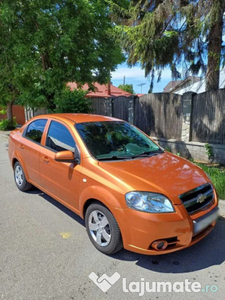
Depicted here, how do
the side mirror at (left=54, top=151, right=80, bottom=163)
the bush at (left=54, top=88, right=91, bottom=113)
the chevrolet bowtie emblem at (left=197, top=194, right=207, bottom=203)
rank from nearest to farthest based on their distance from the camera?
1. the chevrolet bowtie emblem at (left=197, top=194, right=207, bottom=203)
2. the side mirror at (left=54, top=151, right=80, bottom=163)
3. the bush at (left=54, top=88, right=91, bottom=113)

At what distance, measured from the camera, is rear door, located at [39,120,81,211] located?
123 inches

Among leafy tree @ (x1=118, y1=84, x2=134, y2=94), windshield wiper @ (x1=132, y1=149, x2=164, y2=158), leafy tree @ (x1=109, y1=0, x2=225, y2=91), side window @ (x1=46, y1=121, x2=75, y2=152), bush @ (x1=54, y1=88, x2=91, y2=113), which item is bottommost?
windshield wiper @ (x1=132, y1=149, x2=164, y2=158)

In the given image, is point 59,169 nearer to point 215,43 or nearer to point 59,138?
point 59,138

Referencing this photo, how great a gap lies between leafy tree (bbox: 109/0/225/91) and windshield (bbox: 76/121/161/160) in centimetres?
349

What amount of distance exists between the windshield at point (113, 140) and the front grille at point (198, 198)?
0.98 metres

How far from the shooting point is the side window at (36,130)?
405cm

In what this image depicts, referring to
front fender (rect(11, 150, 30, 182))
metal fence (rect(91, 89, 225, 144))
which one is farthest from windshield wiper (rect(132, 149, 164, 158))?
metal fence (rect(91, 89, 225, 144))

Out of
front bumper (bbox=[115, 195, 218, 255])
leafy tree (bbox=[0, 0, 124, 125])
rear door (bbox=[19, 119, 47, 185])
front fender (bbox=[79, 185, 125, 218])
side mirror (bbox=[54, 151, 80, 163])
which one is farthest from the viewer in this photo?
leafy tree (bbox=[0, 0, 124, 125])

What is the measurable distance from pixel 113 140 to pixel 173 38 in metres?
4.93

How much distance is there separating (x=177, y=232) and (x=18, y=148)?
3496mm

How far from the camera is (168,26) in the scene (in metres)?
6.98

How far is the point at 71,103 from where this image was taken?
9102mm

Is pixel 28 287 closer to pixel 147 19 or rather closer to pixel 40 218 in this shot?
pixel 40 218

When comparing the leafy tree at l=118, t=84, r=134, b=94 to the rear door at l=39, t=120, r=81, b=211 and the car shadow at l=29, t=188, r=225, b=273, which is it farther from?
the car shadow at l=29, t=188, r=225, b=273
